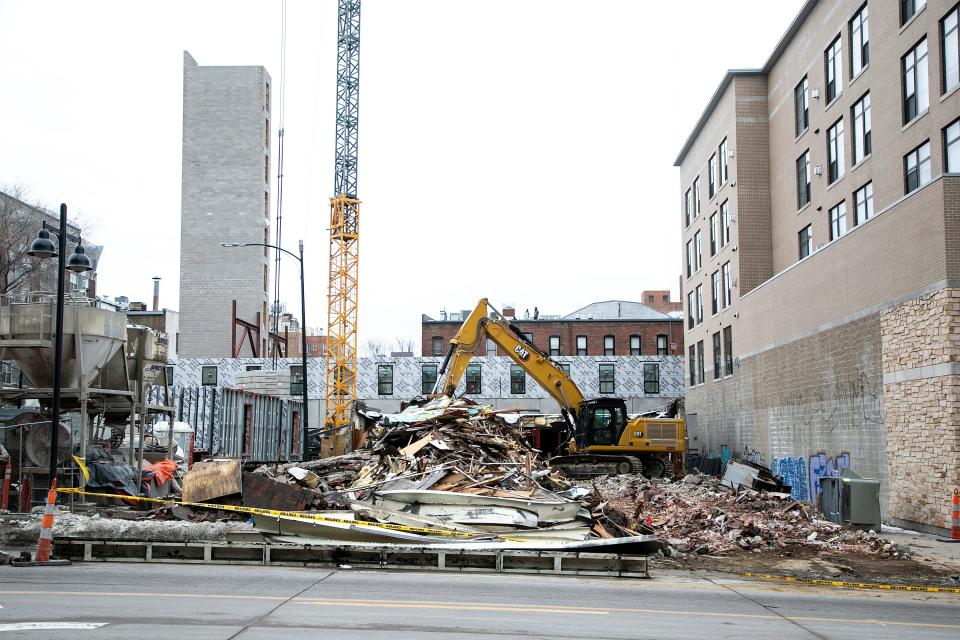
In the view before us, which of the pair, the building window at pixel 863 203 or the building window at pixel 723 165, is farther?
the building window at pixel 723 165

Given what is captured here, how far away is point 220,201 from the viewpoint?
7350cm

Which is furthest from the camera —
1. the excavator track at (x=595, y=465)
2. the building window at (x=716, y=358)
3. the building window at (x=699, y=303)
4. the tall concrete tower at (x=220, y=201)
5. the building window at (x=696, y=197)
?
the tall concrete tower at (x=220, y=201)

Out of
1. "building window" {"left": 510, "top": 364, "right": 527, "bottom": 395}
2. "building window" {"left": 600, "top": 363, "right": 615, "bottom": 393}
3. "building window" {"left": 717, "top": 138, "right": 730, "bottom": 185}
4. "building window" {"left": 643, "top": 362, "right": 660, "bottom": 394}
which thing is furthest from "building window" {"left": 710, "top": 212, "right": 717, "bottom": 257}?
"building window" {"left": 510, "top": 364, "right": 527, "bottom": 395}

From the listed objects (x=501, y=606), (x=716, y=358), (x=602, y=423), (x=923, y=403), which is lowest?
(x=501, y=606)

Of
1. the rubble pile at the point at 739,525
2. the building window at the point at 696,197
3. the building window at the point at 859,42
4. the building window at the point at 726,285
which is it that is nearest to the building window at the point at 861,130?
the building window at the point at 859,42

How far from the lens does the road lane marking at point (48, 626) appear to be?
8.32 meters

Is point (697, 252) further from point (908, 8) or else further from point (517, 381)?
point (908, 8)

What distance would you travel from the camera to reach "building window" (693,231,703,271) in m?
51.6

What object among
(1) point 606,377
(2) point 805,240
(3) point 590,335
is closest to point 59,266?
(2) point 805,240

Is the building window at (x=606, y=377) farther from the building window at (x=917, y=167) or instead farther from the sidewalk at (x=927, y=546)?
the sidewalk at (x=927, y=546)

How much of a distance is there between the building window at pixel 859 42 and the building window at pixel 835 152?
91.6 inches

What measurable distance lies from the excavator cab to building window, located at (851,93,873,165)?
12391mm

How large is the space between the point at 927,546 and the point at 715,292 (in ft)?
99.4

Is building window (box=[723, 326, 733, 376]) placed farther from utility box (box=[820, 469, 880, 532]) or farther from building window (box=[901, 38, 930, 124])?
utility box (box=[820, 469, 880, 532])
